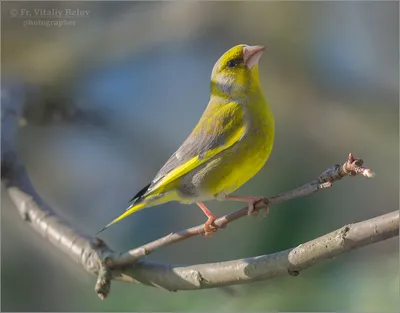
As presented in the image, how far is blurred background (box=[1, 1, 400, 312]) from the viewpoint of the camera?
1.31 m

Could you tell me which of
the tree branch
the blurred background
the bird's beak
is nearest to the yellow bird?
the bird's beak

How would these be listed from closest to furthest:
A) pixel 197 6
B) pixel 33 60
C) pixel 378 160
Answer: pixel 378 160
pixel 197 6
pixel 33 60

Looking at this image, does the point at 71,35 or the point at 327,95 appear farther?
the point at 71,35

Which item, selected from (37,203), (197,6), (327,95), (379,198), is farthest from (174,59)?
(379,198)

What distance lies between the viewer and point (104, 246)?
1.22 meters

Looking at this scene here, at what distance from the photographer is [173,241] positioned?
959 millimetres

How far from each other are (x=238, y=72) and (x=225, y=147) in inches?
7.1

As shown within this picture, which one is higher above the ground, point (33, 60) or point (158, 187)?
point (33, 60)

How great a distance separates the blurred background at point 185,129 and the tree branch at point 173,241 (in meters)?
0.12

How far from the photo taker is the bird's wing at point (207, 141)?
109 cm

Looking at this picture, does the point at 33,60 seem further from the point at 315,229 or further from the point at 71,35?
the point at 315,229

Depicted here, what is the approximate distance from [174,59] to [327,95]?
0.43 metres

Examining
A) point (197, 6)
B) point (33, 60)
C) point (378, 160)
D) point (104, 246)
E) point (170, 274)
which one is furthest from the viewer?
point (33, 60)

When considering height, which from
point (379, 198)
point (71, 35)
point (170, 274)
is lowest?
point (170, 274)
